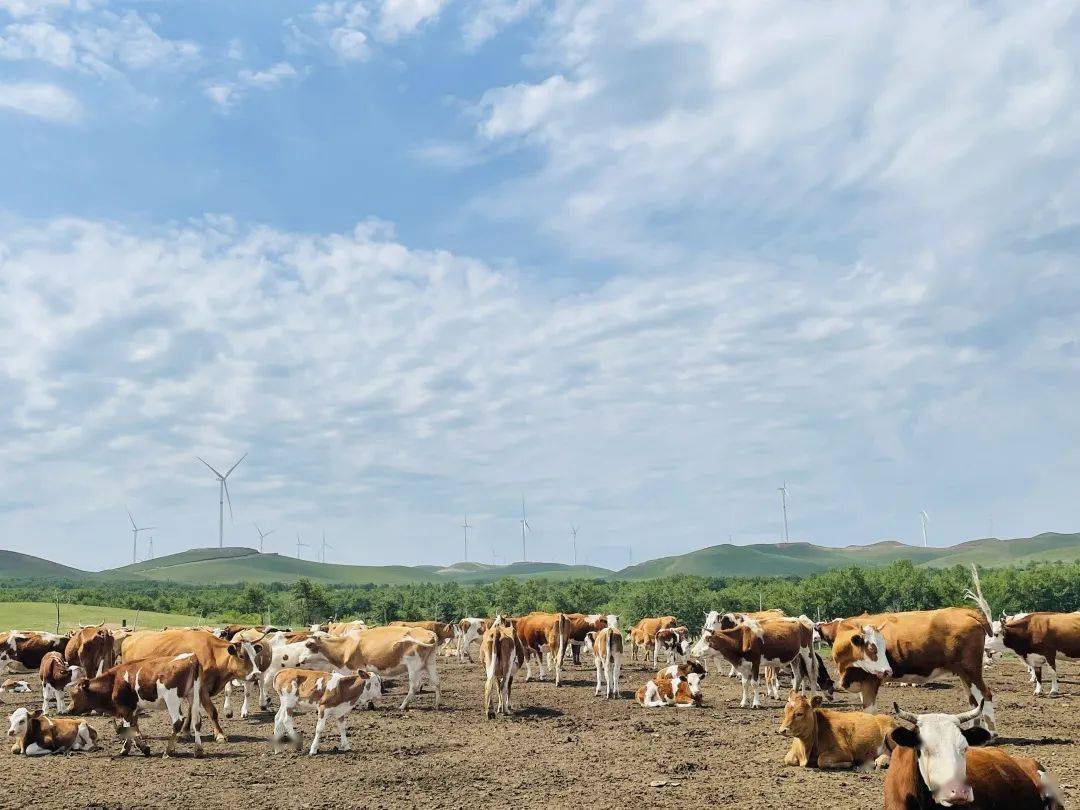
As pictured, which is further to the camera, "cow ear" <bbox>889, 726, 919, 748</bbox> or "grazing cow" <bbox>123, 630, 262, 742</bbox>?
"grazing cow" <bbox>123, 630, 262, 742</bbox>

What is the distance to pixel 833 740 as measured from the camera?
13.9 meters

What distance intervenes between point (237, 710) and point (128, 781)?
885 cm

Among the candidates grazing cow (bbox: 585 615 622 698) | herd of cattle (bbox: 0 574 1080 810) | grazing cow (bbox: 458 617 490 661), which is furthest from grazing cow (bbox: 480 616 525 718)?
grazing cow (bbox: 458 617 490 661)

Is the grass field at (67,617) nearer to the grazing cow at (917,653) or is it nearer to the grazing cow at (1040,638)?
the grazing cow at (1040,638)

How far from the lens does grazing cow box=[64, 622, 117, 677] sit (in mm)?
22375

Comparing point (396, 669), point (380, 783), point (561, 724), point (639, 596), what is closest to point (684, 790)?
point (380, 783)

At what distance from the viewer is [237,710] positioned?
22.1 metres

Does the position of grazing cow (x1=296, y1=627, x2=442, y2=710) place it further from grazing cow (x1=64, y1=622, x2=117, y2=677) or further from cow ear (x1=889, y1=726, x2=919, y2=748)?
cow ear (x1=889, y1=726, x2=919, y2=748)

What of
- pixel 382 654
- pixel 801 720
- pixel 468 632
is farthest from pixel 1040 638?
pixel 468 632

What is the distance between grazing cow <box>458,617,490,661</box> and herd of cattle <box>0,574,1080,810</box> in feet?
24.3

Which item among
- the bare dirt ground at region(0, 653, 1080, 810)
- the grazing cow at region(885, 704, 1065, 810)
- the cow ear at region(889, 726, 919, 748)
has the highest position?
the cow ear at region(889, 726, 919, 748)

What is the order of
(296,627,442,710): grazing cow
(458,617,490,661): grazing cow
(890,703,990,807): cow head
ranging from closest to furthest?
(890,703,990,807): cow head, (296,627,442,710): grazing cow, (458,617,490,661): grazing cow

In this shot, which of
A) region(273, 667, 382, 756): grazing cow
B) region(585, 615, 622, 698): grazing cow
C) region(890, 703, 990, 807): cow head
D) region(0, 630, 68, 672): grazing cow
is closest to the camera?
region(890, 703, 990, 807): cow head

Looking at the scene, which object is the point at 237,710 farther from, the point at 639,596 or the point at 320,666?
the point at 639,596
